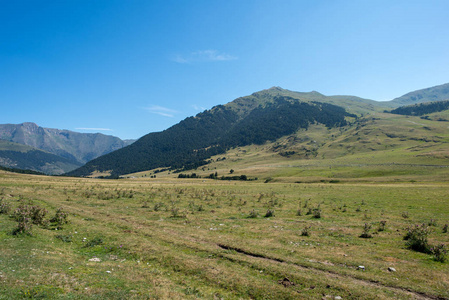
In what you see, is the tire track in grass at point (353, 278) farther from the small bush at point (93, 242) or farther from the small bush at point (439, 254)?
Answer: the small bush at point (93, 242)

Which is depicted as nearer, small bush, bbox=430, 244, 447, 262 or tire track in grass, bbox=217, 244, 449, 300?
tire track in grass, bbox=217, 244, 449, 300

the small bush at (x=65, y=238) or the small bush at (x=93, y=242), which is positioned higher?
the small bush at (x=65, y=238)

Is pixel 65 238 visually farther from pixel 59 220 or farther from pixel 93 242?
pixel 59 220

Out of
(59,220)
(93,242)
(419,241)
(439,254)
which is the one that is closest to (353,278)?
(439,254)

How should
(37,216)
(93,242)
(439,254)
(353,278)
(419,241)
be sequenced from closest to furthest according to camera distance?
1. (353,278)
2. (439,254)
3. (419,241)
4. (93,242)
5. (37,216)

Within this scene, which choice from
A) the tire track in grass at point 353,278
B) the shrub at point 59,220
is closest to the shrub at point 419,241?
the tire track in grass at point 353,278

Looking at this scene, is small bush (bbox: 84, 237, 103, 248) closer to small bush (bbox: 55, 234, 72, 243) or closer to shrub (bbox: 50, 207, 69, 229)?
small bush (bbox: 55, 234, 72, 243)

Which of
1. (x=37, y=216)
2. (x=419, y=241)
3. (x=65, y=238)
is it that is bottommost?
(x=419, y=241)

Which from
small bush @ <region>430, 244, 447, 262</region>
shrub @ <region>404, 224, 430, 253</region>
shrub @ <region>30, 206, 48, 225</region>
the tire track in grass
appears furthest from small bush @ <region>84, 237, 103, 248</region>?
shrub @ <region>404, 224, 430, 253</region>

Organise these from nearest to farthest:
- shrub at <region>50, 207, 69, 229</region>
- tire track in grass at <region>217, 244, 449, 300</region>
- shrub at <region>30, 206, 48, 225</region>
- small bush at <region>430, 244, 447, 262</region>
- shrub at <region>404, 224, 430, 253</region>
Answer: tire track in grass at <region>217, 244, 449, 300</region>, small bush at <region>430, 244, 447, 262</region>, shrub at <region>404, 224, 430, 253</region>, shrub at <region>30, 206, 48, 225</region>, shrub at <region>50, 207, 69, 229</region>

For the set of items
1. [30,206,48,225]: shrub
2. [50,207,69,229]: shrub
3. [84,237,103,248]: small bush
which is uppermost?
[30,206,48,225]: shrub

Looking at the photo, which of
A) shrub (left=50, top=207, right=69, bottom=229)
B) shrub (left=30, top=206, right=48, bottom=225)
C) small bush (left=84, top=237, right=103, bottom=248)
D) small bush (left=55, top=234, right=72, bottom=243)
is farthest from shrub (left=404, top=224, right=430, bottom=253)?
shrub (left=30, top=206, right=48, bottom=225)

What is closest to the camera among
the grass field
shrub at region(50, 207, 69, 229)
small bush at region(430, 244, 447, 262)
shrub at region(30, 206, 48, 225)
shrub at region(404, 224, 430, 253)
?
the grass field

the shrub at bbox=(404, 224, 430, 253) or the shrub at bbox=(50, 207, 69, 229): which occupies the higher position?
the shrub at bbox=(50, 207, 69, 229)
